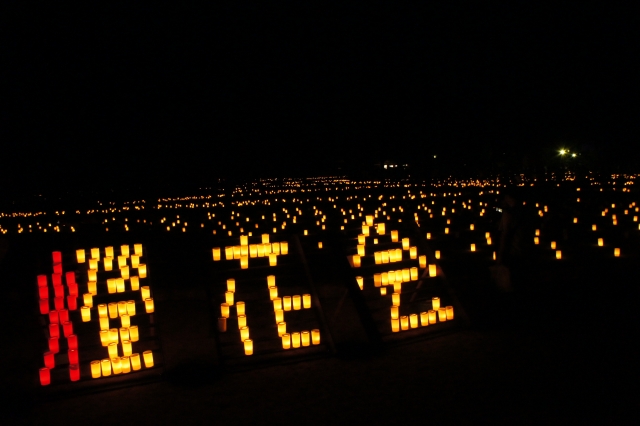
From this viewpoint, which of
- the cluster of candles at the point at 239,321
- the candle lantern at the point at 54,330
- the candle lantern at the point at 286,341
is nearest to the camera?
the candle lantern at the point at 54,330

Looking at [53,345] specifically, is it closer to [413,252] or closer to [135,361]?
[135,361]

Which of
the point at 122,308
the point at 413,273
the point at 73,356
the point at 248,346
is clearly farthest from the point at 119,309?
the point at 413,273

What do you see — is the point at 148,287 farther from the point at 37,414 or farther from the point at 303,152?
the point at 303,152

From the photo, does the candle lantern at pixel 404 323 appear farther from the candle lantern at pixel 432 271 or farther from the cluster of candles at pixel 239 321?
the cluster of candles at pixel 239 321

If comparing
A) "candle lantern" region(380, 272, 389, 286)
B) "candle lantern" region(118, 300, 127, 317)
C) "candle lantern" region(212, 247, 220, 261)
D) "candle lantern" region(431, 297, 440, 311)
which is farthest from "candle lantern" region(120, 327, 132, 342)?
"candle lantern" region(431, 297, 440, 311)

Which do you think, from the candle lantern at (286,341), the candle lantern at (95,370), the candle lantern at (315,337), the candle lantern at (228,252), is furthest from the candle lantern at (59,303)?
the candle lantern at (315,337)

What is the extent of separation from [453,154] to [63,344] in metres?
45.5

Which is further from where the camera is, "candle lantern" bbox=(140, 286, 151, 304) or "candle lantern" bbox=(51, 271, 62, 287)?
"candle lantern" bbox=(140, 286, 151, 304)

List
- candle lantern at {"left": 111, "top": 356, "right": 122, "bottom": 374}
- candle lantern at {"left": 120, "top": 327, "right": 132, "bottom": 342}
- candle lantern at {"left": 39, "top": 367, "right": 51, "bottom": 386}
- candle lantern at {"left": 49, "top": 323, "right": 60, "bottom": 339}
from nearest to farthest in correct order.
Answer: candle lantern at {"left": 39, "top": 367, "right": 51, "bottom": 386}
candle lantern at {"left": 111, "top": 356, "right": 122, "bottom": 374}
candle lantern at {"left": 49, "top": 323, "right": 60, "bottom": 339}
candle lantern at {"left": 120, "top": 327, "right": 132, "bottom": 342}

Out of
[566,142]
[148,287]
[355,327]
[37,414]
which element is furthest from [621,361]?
[566,142]

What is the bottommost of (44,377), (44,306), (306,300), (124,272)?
(44,377)

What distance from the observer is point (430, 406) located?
13.3 feet

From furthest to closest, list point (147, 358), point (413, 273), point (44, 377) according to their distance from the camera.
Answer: point (413, 273) → point (147, 358) → point (44, 377)

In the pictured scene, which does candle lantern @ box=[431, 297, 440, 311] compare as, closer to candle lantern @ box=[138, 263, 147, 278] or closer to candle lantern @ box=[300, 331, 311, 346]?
candle lantern @ box=[300, 331, 311, 346]
